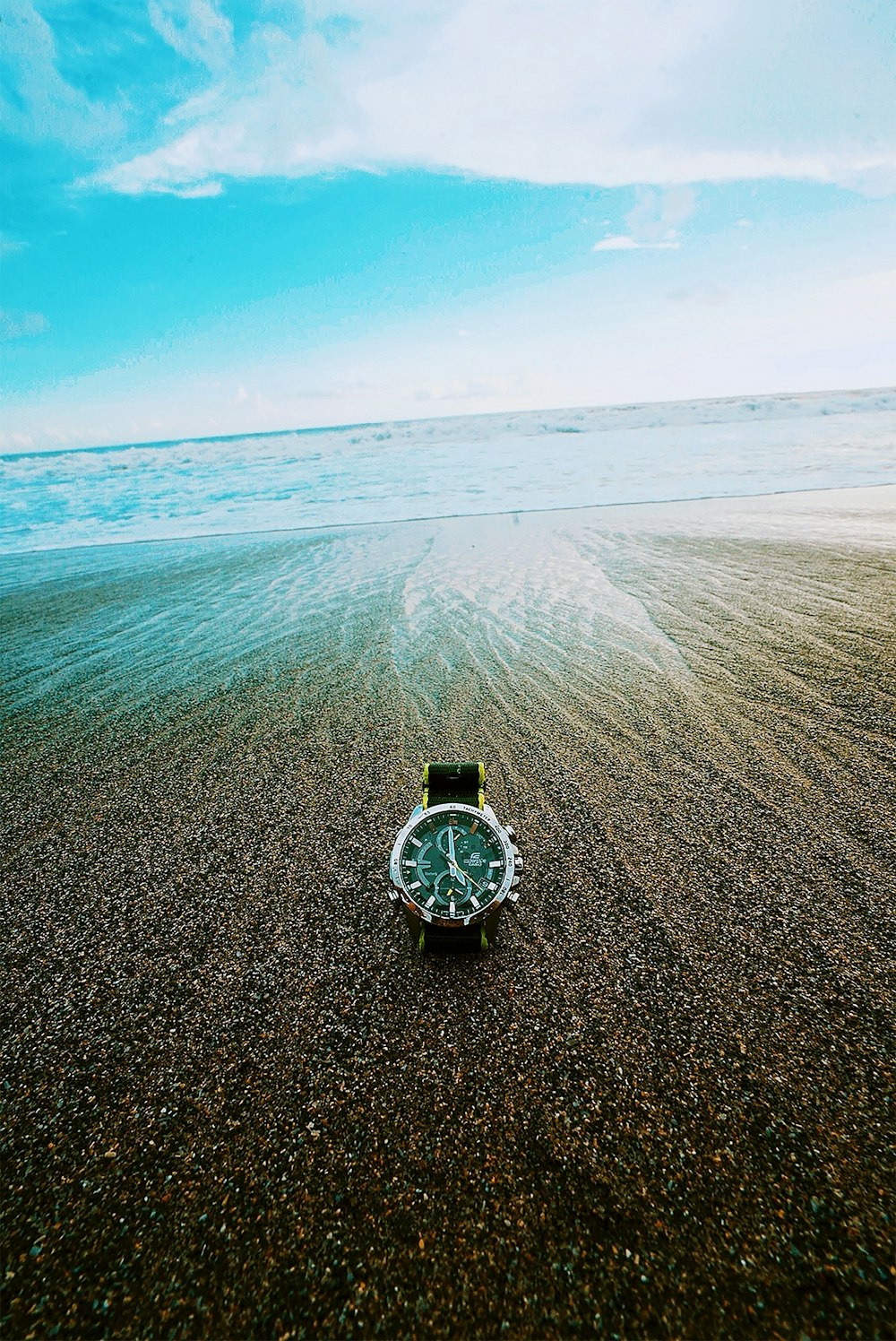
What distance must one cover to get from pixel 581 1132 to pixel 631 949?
0.78 metres

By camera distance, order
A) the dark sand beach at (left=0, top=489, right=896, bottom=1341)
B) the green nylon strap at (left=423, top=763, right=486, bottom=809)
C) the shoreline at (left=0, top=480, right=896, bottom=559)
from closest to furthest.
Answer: the dark sand beach at (left=0, top=489, right=896, bottom=1341) → the green nylon strap at (left=423, top=763, right=486, bottom=809) → the shoreline at (left=0, top=480, right=896, bottom=559)

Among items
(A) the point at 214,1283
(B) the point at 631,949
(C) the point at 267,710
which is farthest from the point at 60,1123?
(C) the point at 267,710

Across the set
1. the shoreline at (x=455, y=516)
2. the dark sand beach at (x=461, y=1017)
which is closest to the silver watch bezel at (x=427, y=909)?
the dark sand beach at (x=461, y=1017)

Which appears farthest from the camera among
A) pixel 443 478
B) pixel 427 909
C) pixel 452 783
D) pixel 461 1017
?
pixel 443 478

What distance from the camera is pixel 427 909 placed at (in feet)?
8.12

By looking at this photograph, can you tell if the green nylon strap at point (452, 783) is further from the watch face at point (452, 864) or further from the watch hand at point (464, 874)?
the watch hand at point (464, 874)

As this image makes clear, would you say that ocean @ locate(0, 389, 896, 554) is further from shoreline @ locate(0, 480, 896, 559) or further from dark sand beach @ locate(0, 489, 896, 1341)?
dark sand beach @ locate(0, 489, 896, 1341)

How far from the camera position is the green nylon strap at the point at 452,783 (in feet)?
9.01

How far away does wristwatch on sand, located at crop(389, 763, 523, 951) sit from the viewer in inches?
96.7

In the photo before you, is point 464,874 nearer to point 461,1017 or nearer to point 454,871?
point 454,871

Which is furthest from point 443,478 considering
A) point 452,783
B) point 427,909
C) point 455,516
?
point 427,909

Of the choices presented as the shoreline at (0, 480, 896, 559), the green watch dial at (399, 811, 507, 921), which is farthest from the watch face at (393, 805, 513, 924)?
the shoreline at (0, 480, 896, 559)

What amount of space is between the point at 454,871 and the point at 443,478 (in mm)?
18310

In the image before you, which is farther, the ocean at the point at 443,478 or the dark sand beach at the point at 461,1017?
the ocean at the point at 443,478
